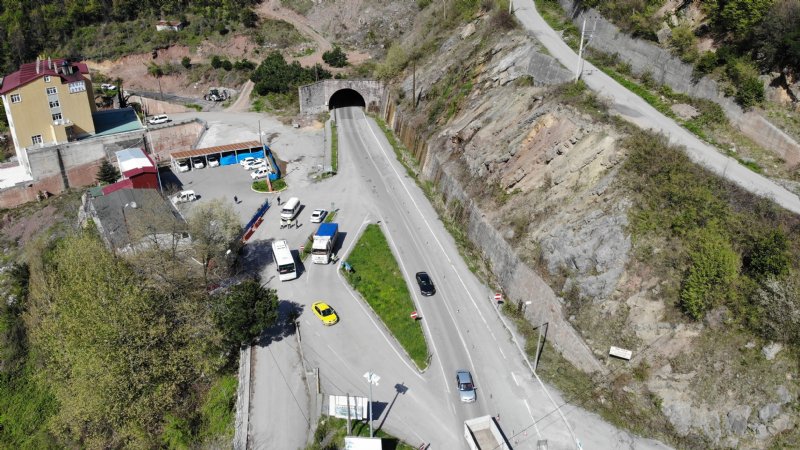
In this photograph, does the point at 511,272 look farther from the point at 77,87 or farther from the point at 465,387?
the point at 77,87

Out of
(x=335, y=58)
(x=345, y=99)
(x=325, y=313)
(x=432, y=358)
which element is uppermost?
(x=432, y=358)

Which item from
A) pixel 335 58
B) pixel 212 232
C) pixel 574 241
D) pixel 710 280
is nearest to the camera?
pixel 710 280

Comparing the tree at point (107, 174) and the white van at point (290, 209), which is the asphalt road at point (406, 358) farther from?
the tree at point (107, 174)

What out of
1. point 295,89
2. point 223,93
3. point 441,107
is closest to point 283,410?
point 441,107

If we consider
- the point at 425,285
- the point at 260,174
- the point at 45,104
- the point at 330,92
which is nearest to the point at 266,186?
the point at 260,174

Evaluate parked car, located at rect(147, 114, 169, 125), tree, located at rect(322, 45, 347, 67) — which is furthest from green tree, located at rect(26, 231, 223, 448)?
tree, located at rect(322, 45, 347, 67)
